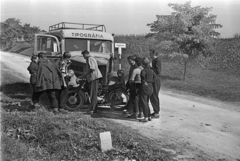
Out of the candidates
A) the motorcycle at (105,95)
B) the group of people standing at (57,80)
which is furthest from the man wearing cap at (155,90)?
the group of people standing at (57,80)

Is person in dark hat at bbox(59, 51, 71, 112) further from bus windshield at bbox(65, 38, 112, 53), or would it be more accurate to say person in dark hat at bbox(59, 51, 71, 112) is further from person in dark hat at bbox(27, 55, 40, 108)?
bus windshield at bbox(65, 38, 112, 53)

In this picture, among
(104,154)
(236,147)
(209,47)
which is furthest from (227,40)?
(104,154)

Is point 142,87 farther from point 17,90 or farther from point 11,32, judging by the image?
point 11,32

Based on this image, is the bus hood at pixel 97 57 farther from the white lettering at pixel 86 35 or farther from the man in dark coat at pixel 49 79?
the man in dark coat at pixel 49 79

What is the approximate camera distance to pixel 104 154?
209 inches

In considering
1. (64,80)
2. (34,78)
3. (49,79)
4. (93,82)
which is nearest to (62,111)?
(64,80)

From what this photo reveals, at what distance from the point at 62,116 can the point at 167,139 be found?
2.74 meters

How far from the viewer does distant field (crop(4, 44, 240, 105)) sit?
49.2 feet

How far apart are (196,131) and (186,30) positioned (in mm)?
14748

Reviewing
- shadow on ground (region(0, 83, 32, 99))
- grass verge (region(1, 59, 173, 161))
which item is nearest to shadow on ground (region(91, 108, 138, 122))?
grass verge (region(1, 59, 173, 161))

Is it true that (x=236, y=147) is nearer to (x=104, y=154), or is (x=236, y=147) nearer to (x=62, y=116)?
(x=104, y=154)

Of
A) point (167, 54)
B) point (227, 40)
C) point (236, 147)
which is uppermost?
point (227, 40)

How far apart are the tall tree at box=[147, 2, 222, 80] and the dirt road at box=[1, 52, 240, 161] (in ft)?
35.6

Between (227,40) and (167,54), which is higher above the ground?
(227,40)
